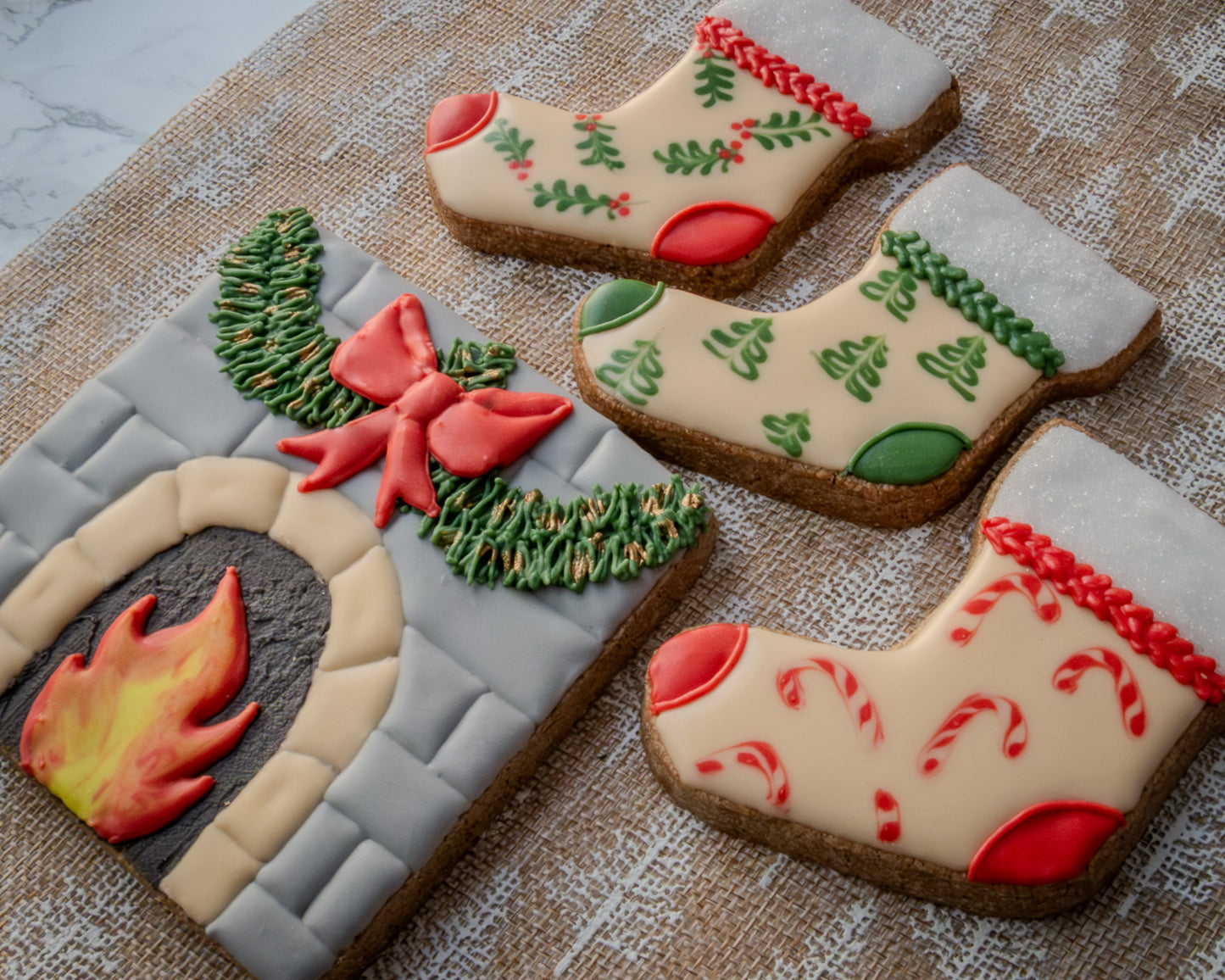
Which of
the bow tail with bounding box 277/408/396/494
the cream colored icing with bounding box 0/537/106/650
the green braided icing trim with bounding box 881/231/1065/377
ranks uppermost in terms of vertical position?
the green braided icing trim with bounding box 881/231/1065/377

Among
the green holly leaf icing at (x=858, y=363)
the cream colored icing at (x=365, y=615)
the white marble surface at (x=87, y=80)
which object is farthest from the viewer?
the white marble surface at (x=87, y=80)

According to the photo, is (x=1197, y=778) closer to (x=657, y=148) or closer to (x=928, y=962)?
(x=928, y=962)

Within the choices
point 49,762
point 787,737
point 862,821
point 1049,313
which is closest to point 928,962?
point 862,821

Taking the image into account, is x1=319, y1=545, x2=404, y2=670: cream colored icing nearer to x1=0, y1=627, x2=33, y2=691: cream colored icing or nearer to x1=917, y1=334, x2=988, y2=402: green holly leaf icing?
x1=0, y1=627, x2=33, y2=691: cream colored icing

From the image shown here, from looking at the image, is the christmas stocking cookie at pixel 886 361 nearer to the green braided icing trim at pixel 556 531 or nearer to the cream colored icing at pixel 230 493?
the green braided icing trim at pixel 556 531

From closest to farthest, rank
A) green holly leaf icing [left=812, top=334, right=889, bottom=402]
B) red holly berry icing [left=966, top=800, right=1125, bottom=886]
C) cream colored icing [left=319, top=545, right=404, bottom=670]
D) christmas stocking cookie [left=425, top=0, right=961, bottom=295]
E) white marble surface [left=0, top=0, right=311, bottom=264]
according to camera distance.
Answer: red holly berry icing [left=966, top=800, right=1125, bottom=886] < cream colored icing [left=319, top=545, right=404, bottom=670] < green holly leaf icing [left=812, top=334, right=889, bottom=402] < christmas stocking cookie [left=425, top=0, right=961, bottom=295] < white marble surface [left=0, top=0, right=311, bottom=264]

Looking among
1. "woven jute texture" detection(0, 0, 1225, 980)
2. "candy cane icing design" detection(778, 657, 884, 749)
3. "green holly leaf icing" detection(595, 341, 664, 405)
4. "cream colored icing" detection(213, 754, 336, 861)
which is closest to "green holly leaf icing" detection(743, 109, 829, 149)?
"woven jute texture" detection(0, 0, 1225, 980)

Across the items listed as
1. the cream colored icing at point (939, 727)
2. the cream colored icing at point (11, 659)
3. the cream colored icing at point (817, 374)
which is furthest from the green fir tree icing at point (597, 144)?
the cream colored icing at point (11, 659)
